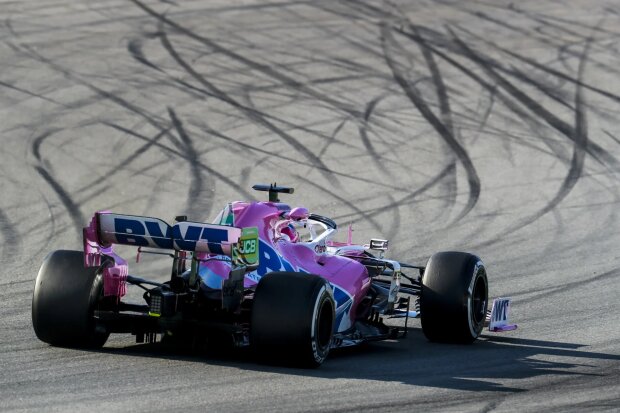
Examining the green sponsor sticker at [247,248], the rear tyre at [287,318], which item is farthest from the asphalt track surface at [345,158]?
the green sponsor sticker at [247,248]

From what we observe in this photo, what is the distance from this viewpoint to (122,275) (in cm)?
1027

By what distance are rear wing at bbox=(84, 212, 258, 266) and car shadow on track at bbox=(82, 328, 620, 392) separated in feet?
2.95

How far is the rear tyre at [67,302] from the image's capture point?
389 inches

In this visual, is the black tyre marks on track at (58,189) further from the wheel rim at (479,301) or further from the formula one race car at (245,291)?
the wheel rim at (479,301)

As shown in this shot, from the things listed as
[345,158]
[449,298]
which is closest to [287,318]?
[449,298]

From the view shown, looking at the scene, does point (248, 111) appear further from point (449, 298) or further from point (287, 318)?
point (287, 318)

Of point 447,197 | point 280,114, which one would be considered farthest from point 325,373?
point 280,114

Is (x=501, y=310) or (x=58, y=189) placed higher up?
(x=58, y=189)

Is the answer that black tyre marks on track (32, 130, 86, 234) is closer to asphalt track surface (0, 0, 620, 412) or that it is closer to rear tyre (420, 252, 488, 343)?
asphalt track surface (0, 0, 620, 412)

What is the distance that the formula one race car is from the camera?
938cm

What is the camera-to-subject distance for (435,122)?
71.9 feet

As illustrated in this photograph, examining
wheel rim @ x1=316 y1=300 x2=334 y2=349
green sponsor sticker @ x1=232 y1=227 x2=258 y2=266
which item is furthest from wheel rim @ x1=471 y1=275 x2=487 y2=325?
green sponsor sticker @ x1=232 y1=227 x2=258 y2=266

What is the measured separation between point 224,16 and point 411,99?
5.92 metres

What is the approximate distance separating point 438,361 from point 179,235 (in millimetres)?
2504
